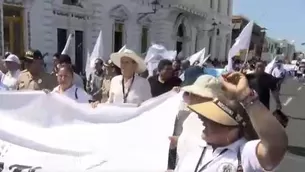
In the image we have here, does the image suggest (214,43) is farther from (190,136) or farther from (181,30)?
(190,136)

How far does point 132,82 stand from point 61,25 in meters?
15.8

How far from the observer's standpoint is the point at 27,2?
17.6 meters

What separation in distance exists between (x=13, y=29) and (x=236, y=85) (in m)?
16.7

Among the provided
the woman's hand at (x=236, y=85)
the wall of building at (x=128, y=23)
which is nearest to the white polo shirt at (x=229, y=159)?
the woman's hand at (x=236, y=85)

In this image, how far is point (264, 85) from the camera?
258 inches

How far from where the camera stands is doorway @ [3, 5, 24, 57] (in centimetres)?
1708

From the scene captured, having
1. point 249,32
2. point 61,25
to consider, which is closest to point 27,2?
point 61,25

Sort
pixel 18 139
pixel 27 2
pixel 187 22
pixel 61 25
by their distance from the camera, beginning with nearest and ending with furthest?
pixel 18 139, pixel 27 2, pixel 61 25, pixel 187 22

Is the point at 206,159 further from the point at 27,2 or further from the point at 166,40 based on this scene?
the point at 166,40

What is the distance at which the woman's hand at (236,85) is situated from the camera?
6.51 feet

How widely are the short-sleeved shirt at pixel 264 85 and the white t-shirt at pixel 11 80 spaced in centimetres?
331

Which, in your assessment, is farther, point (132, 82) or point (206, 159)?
point (132, 82)

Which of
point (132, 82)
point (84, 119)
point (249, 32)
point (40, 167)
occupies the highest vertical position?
point (249, 32)

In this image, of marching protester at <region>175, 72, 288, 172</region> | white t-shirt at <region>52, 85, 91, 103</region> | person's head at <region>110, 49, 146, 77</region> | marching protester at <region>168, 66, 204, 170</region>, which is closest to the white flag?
marching protester at <region>168, 66, 204, 170</region>
